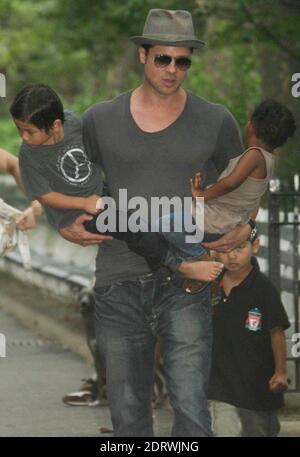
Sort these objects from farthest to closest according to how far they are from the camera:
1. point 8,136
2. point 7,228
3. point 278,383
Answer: point 8,136 → point 278,383 → point 7,228

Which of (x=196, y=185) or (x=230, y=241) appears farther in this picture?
(x=230, y=241)

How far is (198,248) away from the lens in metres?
6.80

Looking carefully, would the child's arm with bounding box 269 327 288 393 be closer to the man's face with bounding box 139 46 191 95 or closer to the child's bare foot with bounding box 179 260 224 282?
the child's bare foot with bounding box 179 260 224 282

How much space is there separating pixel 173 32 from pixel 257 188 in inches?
33.5

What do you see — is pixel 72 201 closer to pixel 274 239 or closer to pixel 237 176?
pixel 237 176

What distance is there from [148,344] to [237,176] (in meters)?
0.85

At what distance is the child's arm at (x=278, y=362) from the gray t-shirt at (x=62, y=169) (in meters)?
1.55

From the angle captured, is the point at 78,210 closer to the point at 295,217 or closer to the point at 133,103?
the point at 133,103

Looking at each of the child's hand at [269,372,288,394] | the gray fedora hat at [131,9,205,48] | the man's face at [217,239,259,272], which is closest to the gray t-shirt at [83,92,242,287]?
the gray fedora hat at [131,9,205,48]

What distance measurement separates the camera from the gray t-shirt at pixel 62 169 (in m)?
6.60

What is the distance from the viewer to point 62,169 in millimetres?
6602

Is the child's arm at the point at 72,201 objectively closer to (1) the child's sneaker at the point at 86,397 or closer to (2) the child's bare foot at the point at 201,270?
(2) the child's bare foot at the point at 201,270

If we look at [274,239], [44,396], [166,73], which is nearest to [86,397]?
[44,396]

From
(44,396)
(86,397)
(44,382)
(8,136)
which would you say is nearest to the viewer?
(86,397)
